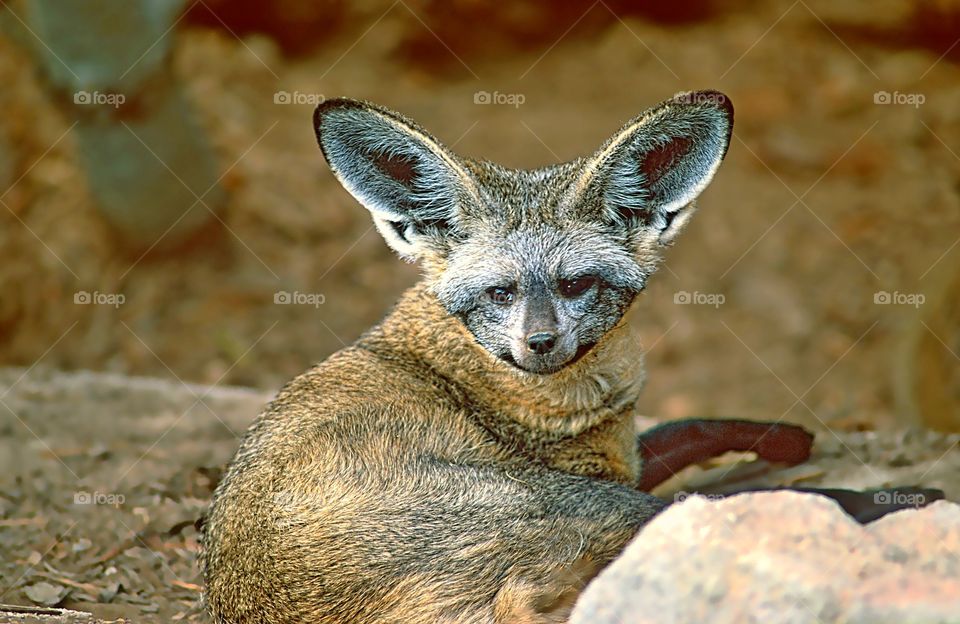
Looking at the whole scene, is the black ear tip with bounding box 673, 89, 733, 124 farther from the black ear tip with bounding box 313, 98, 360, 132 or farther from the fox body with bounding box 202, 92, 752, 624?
the black ear tip with bounding box 313, 98, 360, 132

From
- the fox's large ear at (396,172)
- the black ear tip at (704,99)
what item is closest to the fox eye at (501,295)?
the fox's large ear at (396,172)

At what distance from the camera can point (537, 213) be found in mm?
4973

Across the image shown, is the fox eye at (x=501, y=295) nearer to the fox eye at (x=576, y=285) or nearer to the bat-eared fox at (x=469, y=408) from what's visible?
the bat-eared fox at (x=469, y=408)

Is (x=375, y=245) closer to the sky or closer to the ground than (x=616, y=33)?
closer to the ground

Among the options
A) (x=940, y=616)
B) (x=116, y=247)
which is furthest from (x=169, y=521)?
(x=116, y=247)

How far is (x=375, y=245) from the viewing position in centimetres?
1136

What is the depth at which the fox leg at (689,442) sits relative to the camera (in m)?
5.98

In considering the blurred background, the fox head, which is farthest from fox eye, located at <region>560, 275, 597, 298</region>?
the blurred background

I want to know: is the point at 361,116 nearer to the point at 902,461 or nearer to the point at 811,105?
the point at 902,461

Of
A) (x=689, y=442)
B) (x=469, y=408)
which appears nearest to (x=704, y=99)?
(x=469, y=408)

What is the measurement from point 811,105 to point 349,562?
9391mm

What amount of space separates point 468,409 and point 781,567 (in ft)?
6.86

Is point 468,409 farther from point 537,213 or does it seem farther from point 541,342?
point 537,213

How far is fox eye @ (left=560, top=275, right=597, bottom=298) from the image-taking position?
4844 millimetres
